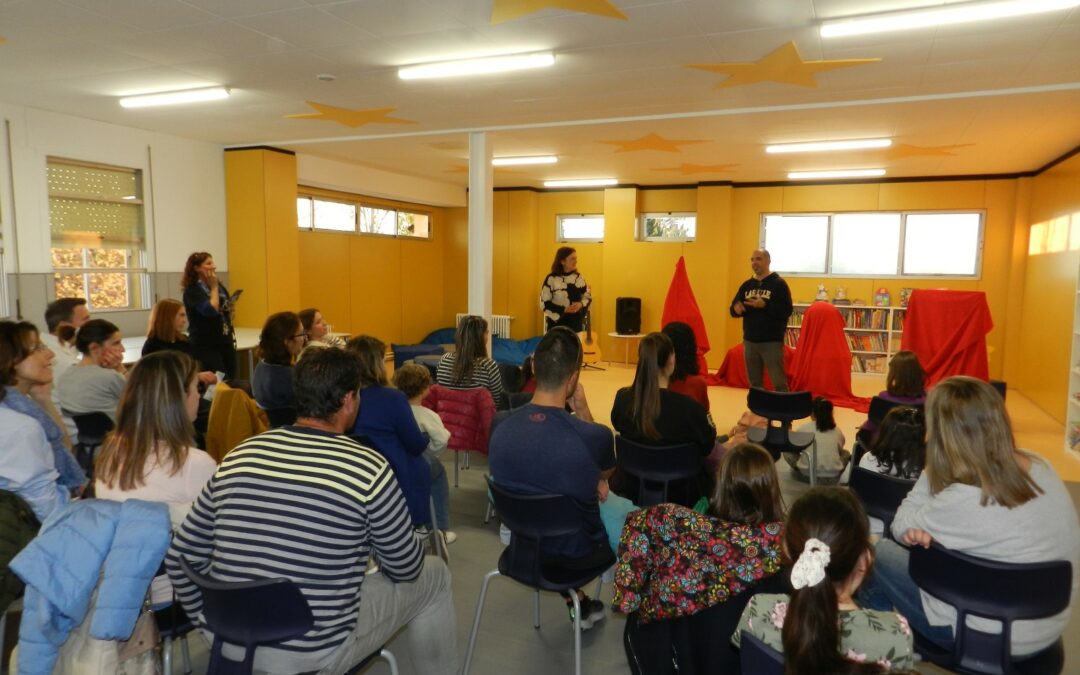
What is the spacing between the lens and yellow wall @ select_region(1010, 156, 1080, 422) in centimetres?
716

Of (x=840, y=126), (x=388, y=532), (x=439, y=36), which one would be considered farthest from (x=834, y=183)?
(x=388, y=532)

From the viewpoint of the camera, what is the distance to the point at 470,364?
4199mm

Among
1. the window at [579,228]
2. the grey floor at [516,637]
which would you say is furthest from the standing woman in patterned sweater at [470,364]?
the window at [579,228]

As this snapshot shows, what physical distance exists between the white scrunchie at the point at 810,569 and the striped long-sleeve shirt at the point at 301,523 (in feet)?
3.29

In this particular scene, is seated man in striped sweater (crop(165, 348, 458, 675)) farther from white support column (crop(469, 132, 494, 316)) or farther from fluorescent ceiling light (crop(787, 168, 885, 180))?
fluorescent ceiling light (crop(787, 168, 885, 180))

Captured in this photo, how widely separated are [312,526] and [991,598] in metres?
1.81

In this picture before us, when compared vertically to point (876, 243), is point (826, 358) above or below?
below

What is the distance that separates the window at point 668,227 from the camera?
37.7ft

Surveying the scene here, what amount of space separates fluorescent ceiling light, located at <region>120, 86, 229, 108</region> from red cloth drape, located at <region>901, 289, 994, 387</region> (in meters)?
6.99

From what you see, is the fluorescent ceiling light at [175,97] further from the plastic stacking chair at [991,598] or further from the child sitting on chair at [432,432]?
the plastic stacking chair at [991,598]

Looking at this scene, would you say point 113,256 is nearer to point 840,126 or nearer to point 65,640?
point 65,640

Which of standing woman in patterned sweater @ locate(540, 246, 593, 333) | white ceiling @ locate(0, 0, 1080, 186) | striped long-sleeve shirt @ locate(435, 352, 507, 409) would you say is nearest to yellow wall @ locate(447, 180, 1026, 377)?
white ceiling @ locate(0, 0, 1080, 186)

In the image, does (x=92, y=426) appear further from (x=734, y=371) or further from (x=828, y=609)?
(x=734, y=371)

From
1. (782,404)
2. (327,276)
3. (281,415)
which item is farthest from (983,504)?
(327,276)
